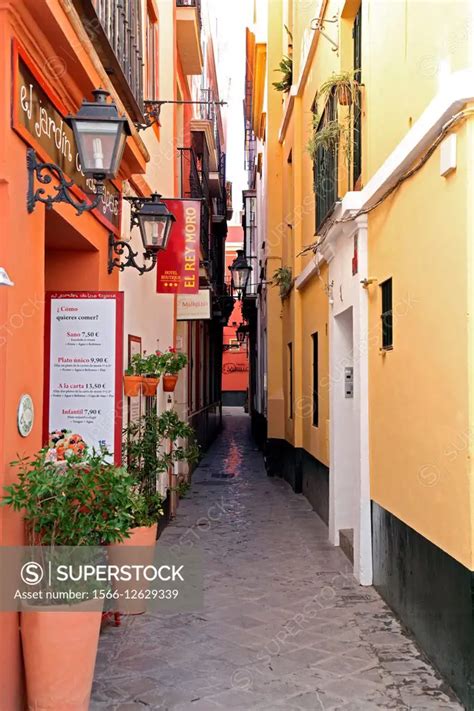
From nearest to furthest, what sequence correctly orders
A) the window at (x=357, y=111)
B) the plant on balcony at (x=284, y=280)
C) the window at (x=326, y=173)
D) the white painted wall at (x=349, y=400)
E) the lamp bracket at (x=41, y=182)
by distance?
the lamp bracket at (x=41, y=182)
the white painted wall at (x=349, y=400)
the window at (x=357, y=111)
the window at (x=326, y=173)
the plant on balcony at (x=284, y=280)

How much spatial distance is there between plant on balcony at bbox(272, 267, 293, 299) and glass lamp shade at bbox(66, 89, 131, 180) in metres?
10.1

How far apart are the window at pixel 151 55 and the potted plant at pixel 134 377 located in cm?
328

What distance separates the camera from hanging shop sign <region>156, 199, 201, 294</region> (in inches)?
347

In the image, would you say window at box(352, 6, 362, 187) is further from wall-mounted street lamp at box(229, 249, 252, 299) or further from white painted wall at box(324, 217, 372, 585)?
wall-mounted street lamp at box(229, 249, 252, 299)

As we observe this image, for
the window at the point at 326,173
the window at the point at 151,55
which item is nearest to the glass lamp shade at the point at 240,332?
the window at the point at 326,173

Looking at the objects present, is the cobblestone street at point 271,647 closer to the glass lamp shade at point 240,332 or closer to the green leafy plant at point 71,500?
the green leafy plant at point 71,500

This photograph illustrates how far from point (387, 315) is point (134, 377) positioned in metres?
2.47

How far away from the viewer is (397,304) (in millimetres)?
6418

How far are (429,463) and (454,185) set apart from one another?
6.46 ft

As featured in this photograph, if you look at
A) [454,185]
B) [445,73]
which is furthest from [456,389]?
[445,73]

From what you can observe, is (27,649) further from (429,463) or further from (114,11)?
(114,11)

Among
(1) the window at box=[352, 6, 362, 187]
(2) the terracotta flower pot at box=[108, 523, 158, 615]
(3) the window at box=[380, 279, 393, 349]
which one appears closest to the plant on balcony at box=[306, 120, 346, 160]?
(1) the window at box=[352, 6, 362, 187]

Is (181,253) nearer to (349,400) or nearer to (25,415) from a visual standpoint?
(349,400)

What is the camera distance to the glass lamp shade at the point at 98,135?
15.3 feet
